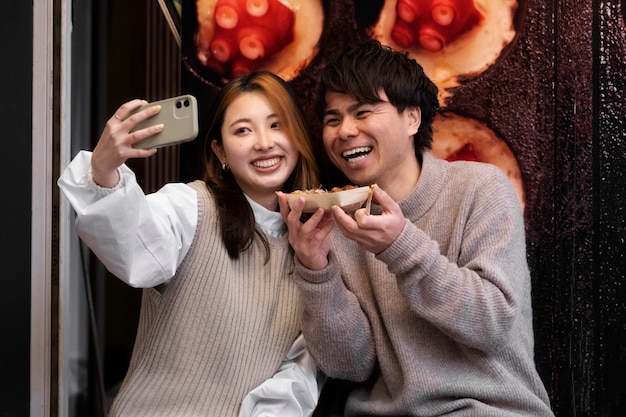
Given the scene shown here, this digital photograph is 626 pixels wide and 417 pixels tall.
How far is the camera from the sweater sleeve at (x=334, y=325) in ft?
5.15

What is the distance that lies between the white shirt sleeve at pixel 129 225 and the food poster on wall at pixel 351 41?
1.72 feet

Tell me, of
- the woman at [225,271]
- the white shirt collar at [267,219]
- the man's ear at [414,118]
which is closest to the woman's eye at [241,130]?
the woman at [225,271]

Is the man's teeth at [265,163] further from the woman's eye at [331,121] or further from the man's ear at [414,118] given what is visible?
the man's ear at [414,118]

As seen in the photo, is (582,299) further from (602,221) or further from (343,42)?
(343,42)

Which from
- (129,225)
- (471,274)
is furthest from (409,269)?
(129,225)

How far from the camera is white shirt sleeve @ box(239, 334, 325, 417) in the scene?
5.27ft

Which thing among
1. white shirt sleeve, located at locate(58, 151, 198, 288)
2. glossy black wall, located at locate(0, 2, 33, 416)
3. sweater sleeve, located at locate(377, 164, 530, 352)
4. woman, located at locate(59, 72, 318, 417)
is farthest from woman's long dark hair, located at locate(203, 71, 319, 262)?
glossy black wall, located at locate(0, 2, 33, 416)

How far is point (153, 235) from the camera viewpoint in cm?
147

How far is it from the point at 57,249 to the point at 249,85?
2.67ft

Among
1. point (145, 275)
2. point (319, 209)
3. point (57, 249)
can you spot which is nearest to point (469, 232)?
point (319, 209)

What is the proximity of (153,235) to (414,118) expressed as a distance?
751 mm

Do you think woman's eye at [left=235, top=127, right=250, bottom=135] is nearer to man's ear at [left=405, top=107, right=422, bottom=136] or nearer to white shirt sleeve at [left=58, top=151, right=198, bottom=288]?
white shirt sleeve at [left=58, top=151, right=198, bottom=288]

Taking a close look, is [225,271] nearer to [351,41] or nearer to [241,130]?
[241,130]

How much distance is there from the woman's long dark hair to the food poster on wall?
0.17m
